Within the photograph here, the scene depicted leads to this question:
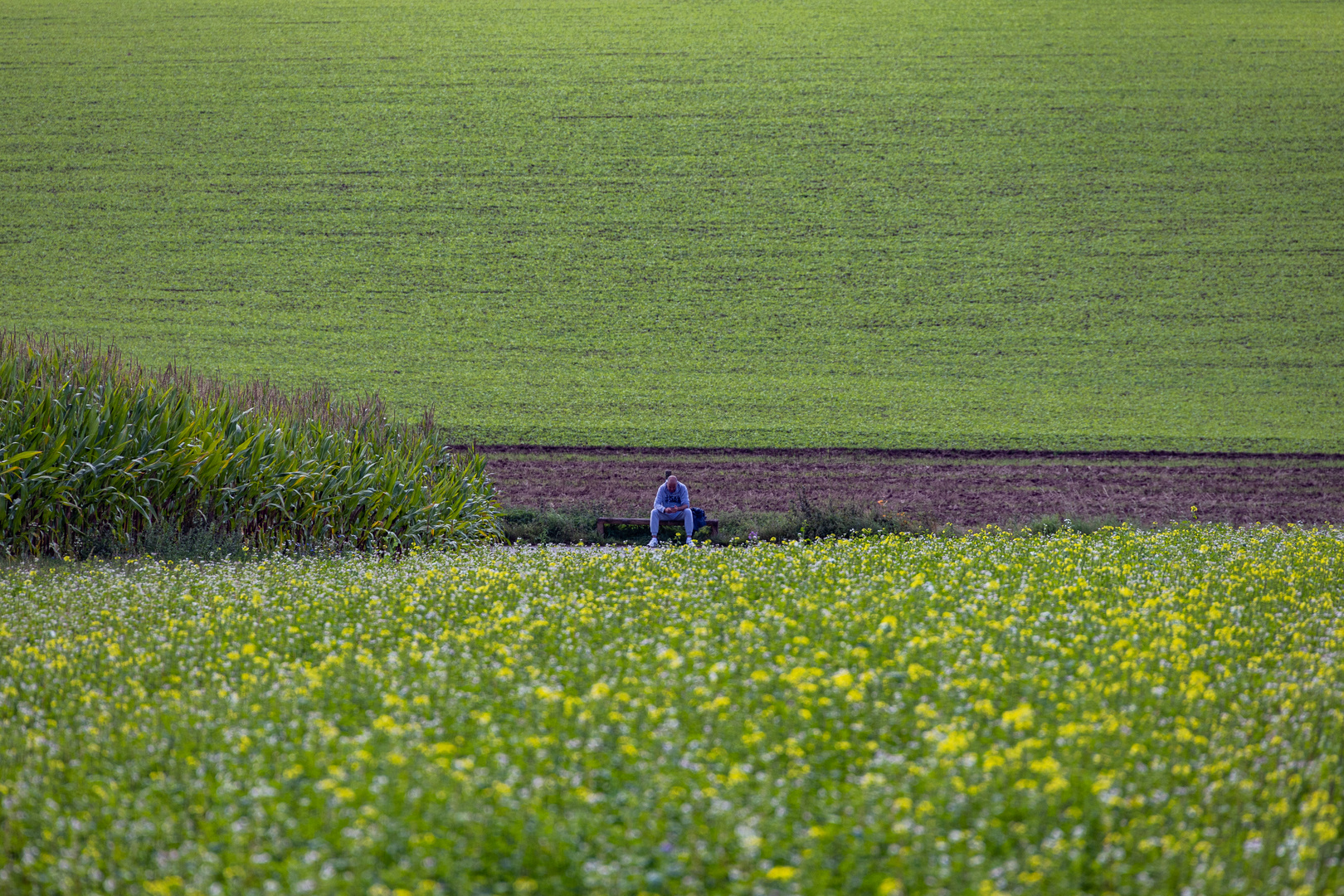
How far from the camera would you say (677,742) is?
190 inches

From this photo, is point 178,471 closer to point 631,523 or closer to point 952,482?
Result: point 631,523

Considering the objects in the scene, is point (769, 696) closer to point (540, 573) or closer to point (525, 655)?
point (525, 655)

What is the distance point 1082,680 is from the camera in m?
6.00

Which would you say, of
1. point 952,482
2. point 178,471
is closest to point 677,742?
point 178,471

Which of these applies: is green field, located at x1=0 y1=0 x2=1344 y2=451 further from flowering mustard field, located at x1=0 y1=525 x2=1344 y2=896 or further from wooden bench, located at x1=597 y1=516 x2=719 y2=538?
flowering mustard field, located at x1=0 y1=525 x2=1344 y2=896

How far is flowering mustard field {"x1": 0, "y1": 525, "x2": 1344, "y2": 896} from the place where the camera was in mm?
4012

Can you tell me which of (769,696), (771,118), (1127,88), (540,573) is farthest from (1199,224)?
(769,696)

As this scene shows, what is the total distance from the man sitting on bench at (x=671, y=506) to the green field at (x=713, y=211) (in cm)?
687

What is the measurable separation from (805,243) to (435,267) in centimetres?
1159

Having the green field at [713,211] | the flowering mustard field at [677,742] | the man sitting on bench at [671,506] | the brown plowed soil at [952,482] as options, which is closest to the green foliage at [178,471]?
the man sitting on bench at [671,506]

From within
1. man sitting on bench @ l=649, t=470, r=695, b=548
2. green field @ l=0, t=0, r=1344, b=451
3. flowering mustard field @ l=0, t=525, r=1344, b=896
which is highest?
green field @ l=0, t=0, r=1344, b=451

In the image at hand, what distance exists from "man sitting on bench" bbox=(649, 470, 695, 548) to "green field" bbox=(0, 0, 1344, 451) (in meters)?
6.87

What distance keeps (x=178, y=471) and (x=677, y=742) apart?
9122 mm

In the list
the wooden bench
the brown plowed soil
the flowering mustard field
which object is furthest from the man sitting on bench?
the flowering mustard field
